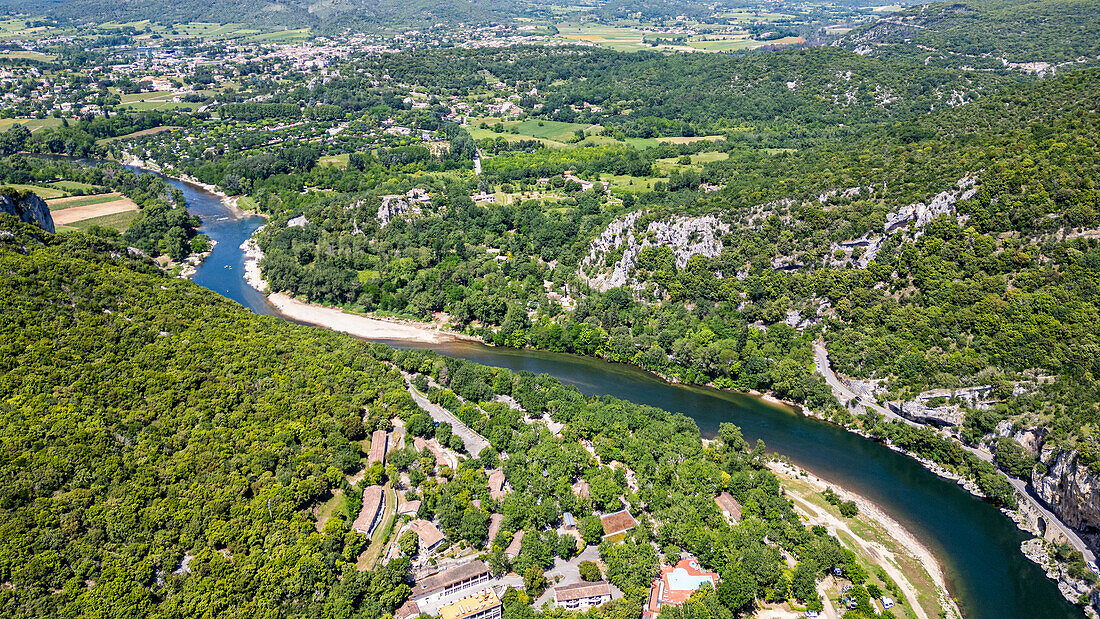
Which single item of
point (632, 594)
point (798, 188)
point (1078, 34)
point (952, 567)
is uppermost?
point (1078, 34)

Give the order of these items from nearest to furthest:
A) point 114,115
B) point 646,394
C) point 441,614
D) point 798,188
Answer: point 441,614 < point 646,394 < point 798,188 < point 114,115

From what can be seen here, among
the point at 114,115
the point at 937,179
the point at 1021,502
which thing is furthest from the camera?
the point at 114,115

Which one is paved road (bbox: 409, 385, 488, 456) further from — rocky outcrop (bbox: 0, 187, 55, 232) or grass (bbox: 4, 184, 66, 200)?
grass (bbox: 4, 184, 66, 200)

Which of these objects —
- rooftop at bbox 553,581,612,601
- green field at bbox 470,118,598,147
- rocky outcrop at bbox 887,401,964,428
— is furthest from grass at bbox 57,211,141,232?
rocky outcrop at bbox 887,401,964,428

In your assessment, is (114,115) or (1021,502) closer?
(1021,502)

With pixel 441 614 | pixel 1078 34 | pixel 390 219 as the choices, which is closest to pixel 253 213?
pixel 390 219

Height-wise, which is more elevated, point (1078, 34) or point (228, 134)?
point (1078, 34)

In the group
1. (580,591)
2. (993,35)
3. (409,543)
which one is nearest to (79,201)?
Answer: (409,543)

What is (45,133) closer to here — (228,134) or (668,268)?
(228,134)
